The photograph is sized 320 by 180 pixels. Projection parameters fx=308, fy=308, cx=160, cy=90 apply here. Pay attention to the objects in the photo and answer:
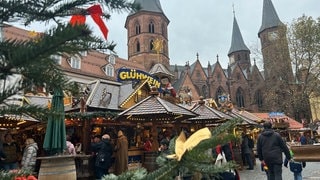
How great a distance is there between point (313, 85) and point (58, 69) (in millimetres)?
37379

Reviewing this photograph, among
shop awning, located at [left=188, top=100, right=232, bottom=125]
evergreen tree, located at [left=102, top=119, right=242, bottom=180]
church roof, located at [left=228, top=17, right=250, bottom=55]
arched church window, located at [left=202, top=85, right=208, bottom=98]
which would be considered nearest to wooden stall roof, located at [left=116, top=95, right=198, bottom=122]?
shop awning, located at [left=188, top=100, right=232, bottom=125]

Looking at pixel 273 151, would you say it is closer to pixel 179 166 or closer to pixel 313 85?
pixel 179 166

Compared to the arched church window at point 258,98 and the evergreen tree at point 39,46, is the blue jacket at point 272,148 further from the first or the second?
the arched church window at point 258,98

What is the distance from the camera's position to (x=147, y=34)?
52531mm

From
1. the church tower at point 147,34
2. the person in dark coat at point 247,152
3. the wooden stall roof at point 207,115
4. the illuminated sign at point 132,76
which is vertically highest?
the church tower at point 147,34

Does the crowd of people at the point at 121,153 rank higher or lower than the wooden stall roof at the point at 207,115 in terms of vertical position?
lower

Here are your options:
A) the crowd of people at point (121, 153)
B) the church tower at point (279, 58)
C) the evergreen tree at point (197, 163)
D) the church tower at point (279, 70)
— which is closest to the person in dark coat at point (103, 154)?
the crowd of people at point (121, 153)

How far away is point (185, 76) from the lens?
49.2 m

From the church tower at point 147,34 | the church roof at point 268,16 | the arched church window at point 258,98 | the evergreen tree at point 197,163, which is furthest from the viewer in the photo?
the church roof at point 268,16

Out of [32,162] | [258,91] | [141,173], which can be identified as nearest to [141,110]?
[32,162]

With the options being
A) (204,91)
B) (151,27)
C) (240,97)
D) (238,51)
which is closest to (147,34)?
(151,27)

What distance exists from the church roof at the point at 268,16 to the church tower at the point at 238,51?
254 inches

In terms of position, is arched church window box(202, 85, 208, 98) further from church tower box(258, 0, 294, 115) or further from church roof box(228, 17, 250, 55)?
church roof box(228, 17, 250, 55)

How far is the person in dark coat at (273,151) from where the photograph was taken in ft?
21.4
